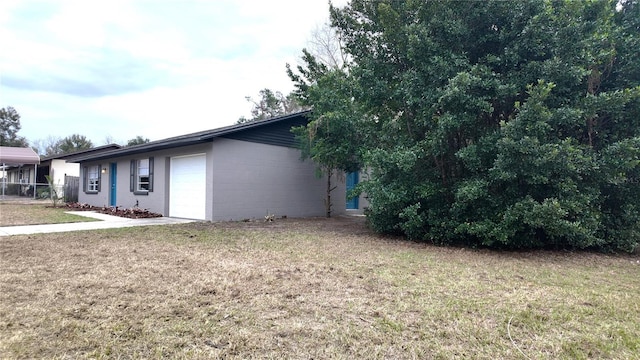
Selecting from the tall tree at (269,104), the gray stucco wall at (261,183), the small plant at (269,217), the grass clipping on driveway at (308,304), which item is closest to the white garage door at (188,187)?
the gray stucco wall at (261,183)

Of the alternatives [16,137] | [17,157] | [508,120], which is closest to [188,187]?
[508,120]

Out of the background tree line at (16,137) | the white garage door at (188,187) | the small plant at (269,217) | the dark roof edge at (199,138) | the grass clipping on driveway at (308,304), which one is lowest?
the grass clipping on driveway at (308,304)

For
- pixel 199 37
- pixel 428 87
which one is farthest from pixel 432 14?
pixel 199 37

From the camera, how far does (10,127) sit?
38000mm

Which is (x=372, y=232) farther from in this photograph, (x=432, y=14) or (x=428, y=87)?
(x=432, y=14)

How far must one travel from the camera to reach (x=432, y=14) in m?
7.22

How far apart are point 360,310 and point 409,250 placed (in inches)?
140

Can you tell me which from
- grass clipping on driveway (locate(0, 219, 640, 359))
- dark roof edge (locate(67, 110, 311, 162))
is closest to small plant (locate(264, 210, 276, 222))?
dark roof edge (locate(67, 110, 311, 162))

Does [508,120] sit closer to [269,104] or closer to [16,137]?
[269,104]

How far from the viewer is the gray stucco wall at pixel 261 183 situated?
10523 millimetres

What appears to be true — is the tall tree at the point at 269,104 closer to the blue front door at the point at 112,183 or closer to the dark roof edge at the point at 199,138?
the blue front door at the point at 112,183

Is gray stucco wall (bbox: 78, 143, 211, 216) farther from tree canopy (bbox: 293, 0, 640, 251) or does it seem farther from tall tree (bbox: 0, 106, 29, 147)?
tall tree (bbox: 0, 106, 29, 147)

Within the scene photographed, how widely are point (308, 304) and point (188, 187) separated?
8936mm

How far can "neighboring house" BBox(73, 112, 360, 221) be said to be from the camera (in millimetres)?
10508
